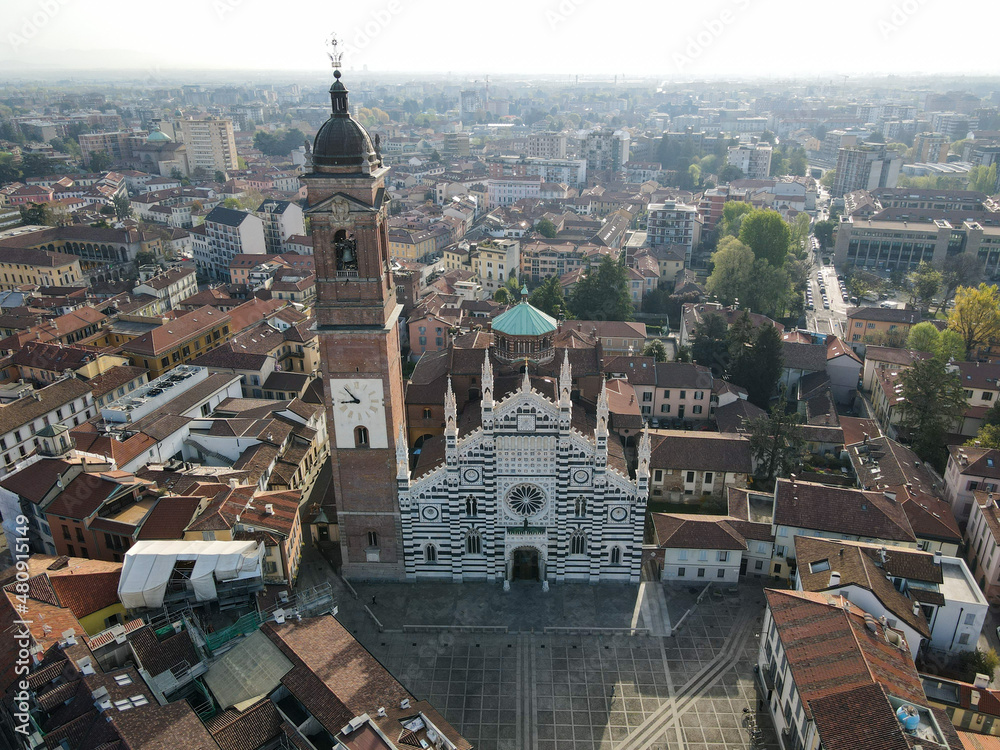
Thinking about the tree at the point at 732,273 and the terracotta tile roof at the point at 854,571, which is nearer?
the terracotta tile roof at the point at 854,571

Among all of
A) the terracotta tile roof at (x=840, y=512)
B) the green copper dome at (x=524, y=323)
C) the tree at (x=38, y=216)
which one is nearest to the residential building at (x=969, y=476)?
the terracotta tile roof at (x=840, y=512)

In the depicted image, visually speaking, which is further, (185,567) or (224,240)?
(224,240)

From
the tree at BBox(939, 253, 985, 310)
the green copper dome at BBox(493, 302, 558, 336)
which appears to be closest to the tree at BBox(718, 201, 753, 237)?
the tree at BBox(939, 253, 985, 310)

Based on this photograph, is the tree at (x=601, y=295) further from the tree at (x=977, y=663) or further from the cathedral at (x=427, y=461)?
the tree at (x=977, y=663)

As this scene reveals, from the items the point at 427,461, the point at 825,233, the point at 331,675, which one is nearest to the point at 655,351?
the point at 427,461

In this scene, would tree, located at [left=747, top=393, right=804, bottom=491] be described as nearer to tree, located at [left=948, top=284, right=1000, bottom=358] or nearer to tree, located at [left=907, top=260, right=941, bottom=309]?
tree, located at [left=948, top=284, right=1000, bottom=358]

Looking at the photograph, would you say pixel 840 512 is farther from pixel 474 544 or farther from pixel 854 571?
pixel 474 544

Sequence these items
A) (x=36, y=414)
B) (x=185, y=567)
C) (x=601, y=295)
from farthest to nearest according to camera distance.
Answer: (x=601, y=295), (x=36, y=414), (x=185, y=567)
